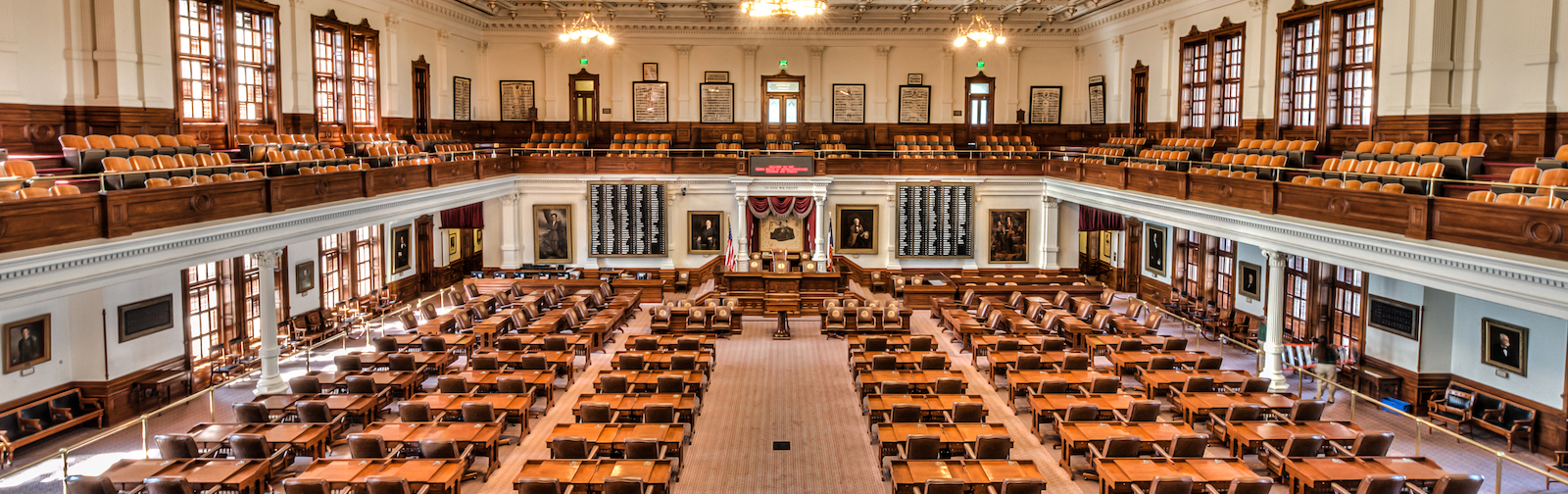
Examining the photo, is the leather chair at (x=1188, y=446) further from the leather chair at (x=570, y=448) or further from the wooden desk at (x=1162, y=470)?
the leather chair at (x=570, y=448)

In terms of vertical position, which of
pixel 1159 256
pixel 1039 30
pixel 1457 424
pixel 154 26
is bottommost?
pixel 1457 424

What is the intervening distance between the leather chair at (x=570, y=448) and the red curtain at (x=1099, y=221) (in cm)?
1774

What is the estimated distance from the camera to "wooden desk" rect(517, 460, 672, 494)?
385 inches

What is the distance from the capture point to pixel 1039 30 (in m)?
31.6

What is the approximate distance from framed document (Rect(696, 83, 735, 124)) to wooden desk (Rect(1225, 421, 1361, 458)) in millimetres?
22271

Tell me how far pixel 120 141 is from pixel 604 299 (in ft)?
34.2

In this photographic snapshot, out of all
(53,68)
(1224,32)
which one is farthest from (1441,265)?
(53,68)

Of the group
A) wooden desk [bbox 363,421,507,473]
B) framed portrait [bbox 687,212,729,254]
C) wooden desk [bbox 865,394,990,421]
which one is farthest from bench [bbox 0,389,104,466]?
framed portrait [bbox 687,212,729,254]

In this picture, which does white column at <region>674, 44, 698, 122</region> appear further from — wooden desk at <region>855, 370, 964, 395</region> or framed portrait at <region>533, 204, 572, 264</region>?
wooden desk at <region>855, 370, 964, 395</region>

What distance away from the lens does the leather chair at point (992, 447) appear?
10633 mm

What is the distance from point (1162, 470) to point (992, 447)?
181 cm

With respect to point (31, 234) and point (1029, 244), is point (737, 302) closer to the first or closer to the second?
point (1029, 244)

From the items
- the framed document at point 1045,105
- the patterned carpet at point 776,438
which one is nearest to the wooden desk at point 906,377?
the patterned carpet at point 776,438

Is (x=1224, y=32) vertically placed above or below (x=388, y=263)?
above
